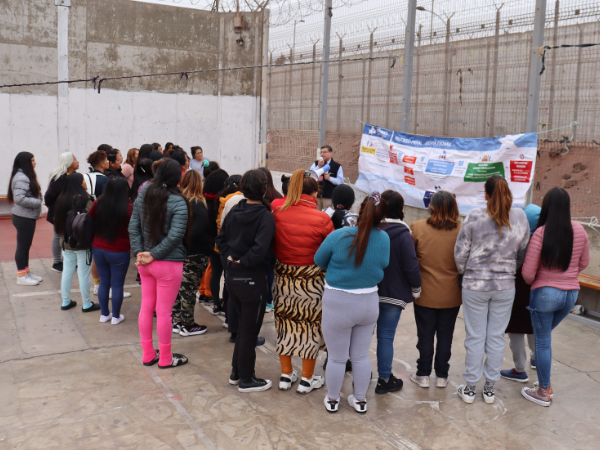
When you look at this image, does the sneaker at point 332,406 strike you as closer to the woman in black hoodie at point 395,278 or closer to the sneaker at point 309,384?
the sneaker at point 309,384

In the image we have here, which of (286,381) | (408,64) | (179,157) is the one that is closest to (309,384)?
(286,381)

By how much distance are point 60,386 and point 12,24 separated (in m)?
9.01

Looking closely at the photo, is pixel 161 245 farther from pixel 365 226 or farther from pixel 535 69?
pixel 535 69

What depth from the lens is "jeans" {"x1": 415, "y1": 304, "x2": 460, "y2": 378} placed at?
13.5 feet

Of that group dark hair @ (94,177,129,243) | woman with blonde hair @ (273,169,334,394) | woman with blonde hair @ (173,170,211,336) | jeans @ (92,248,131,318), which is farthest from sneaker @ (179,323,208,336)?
woman with blonde hair @ (273,169,334,394)

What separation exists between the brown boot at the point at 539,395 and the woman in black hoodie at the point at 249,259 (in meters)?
2.00

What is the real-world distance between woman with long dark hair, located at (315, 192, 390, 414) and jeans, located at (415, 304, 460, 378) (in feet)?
1.89

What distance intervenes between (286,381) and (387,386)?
786mm

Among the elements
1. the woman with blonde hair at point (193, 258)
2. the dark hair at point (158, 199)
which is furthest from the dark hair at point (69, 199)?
the dark hair at point (158, 199)

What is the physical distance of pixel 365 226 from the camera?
360 centimetres

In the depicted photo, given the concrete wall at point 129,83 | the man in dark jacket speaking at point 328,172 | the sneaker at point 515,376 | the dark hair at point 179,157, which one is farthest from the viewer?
the concrete wall at point 129,83

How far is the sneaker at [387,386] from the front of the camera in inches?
165

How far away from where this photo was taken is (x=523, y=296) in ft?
13.9

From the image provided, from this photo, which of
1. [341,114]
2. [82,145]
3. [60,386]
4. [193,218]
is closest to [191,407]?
[60,386]
